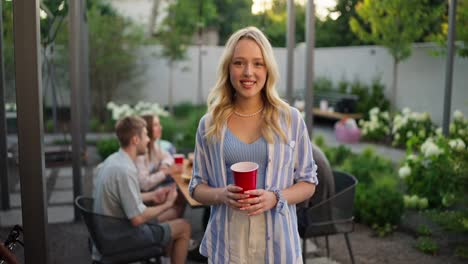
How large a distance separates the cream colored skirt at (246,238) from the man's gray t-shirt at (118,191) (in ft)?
4.08

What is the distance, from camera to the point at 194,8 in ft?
42.5

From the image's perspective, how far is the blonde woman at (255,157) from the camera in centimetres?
189

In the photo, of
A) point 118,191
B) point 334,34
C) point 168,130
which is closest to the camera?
point 118,191

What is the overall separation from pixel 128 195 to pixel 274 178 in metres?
1.39

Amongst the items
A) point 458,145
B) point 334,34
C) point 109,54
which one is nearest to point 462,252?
point 458,145

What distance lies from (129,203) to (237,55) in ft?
4.81

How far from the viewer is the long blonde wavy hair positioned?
1.91 m

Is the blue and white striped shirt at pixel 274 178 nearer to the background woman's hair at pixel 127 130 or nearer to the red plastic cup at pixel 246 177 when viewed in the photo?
the red plastic cup at pixel 246 177

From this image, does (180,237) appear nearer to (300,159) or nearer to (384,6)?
(300,159)

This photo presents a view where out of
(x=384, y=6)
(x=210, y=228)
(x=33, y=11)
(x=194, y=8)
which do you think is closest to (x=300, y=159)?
(x=210, y=228)

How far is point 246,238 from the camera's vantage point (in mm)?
1896

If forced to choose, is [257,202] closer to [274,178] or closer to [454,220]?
[274,178]

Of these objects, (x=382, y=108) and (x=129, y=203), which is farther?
(x=382, y=108)

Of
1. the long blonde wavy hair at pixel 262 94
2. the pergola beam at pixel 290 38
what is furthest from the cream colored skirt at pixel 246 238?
the pergola beam at pixel 290 38
